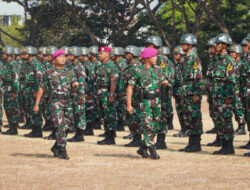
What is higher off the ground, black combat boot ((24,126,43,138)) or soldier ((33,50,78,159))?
soldier ((33,50,78,159))

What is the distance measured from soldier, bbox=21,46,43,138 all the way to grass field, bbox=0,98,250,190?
6.11 ft

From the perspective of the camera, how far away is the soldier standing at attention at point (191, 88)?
12.2m

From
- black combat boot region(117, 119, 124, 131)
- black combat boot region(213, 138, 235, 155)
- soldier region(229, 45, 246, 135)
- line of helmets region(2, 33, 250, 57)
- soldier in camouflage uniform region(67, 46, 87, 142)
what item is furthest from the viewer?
black combat boot region(117, 119, 124, 131)

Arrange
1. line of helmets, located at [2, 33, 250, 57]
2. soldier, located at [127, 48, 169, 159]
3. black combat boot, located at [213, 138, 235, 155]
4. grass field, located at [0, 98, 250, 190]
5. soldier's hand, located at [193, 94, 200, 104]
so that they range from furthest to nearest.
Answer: soldier's hand, located at [193, 94, 200, 104] → line of helmets, located at [2, 33, 250, 57] → black combat boot, located at [213, 138, 235, 155] → soldier, located at [127, 48, 169, 159] → grass field, located at [0, 98, 250, 190]

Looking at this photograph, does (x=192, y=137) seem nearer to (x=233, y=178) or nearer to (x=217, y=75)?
(x=217, y=75)

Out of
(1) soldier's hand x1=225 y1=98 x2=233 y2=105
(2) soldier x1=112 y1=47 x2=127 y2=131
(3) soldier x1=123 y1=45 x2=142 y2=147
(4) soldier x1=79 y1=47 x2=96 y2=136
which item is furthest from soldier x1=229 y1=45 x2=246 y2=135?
(4) soldier x1=79 y1=47 x2=96 y2=136

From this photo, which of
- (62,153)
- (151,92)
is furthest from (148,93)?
(62,153)

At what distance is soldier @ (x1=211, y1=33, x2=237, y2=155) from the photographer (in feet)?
38.5

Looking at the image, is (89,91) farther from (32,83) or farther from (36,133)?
(36,133)

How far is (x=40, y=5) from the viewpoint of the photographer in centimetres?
4094

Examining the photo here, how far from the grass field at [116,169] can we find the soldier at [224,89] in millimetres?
413

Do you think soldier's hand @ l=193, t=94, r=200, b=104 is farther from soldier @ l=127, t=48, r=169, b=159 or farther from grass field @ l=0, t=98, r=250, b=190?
soldier @ l=127, t=48, r=169, b=159

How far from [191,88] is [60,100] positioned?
2653mm

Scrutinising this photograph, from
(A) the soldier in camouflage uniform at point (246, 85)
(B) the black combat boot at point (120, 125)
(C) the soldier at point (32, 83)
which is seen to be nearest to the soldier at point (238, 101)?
(A) the soldier in camouflage uniform at point (246, 85)
